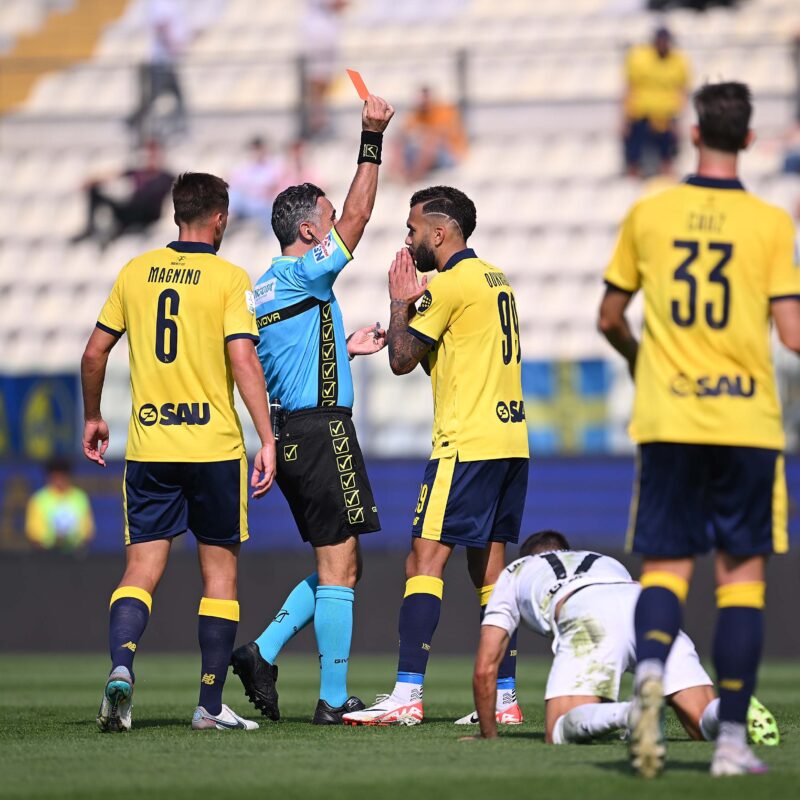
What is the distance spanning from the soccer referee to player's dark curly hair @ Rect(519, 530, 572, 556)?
86 centimetres

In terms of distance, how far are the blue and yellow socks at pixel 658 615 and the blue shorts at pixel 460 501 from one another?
188 cm

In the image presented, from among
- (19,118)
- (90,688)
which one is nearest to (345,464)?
(90,688)

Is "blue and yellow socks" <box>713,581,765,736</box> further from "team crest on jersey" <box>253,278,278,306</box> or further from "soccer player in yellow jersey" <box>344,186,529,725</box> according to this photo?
"team crest on jersey" <box>253,278,278,306</box>

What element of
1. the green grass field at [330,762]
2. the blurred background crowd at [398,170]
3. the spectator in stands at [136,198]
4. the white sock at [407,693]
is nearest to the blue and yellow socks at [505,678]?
the green grass field at [330,762]

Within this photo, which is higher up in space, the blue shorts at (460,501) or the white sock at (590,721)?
the blue shorts at (460,501)

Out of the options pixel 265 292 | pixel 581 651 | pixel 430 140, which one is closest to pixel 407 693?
pixel 581 651

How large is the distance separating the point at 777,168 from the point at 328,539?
13.1 m

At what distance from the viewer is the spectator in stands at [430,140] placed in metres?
19.3

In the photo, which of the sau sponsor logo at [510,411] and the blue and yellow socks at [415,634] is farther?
the sau sponsor logo at [510,411]

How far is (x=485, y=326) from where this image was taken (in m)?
6.96

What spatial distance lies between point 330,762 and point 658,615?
1228 mm

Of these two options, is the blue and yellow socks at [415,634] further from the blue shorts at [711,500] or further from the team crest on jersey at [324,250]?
the blue shorts at [711,500]

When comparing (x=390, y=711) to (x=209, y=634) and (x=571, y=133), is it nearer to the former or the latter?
(x=209, y=634)

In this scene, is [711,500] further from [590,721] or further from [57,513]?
[57,513]
